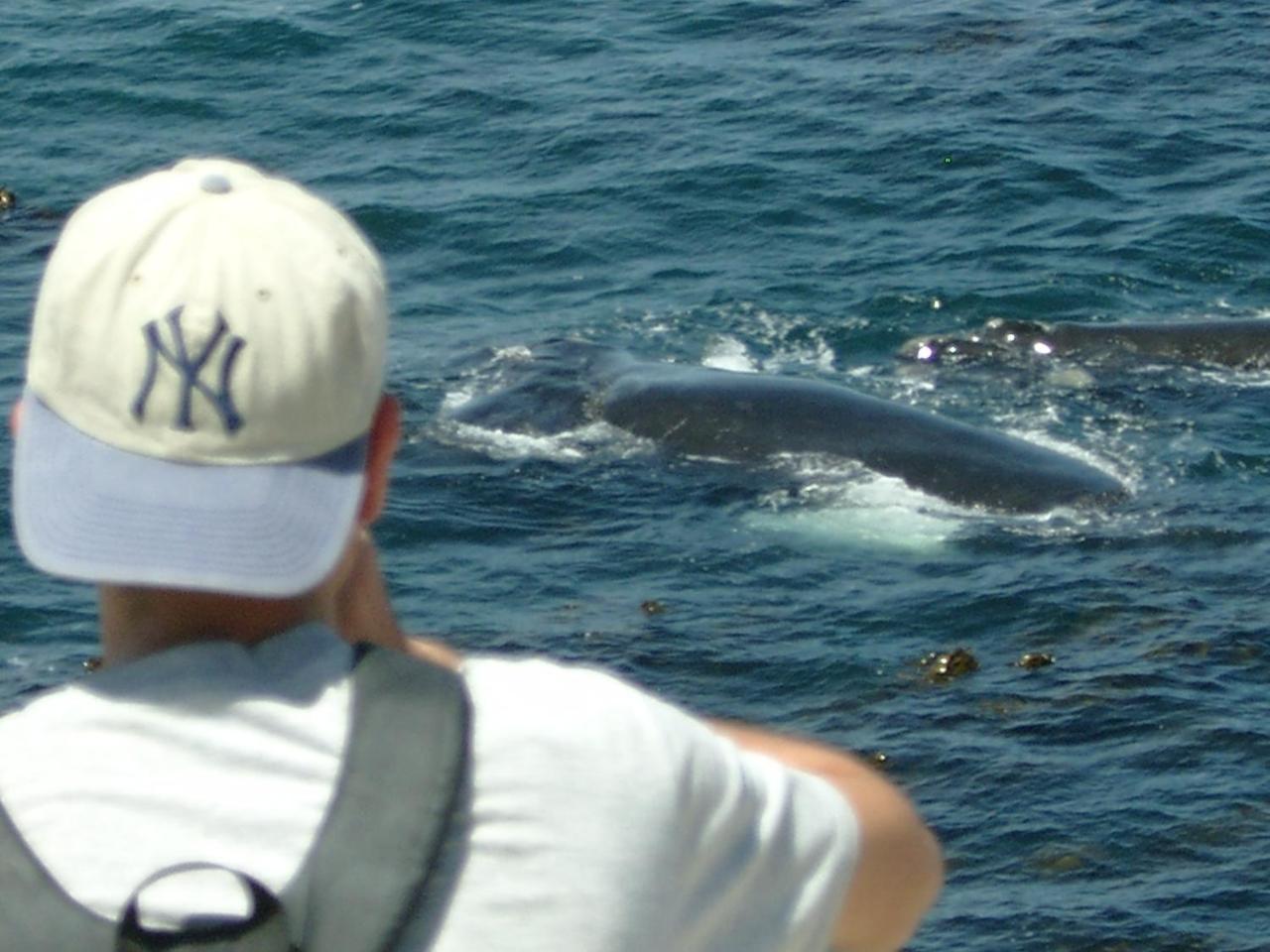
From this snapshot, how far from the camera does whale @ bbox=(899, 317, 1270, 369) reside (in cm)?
1444

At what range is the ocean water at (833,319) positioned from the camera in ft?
30.3

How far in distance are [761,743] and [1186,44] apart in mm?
19083

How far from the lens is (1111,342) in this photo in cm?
1473

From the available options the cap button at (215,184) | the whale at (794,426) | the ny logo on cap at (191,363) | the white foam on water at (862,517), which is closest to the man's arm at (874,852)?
the ny logo on cap at (191,363)

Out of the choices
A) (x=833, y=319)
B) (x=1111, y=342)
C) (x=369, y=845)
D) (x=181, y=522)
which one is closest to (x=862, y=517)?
(x=1111, y=342)

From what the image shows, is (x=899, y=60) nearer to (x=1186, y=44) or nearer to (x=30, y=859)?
(x=1186, y=44)

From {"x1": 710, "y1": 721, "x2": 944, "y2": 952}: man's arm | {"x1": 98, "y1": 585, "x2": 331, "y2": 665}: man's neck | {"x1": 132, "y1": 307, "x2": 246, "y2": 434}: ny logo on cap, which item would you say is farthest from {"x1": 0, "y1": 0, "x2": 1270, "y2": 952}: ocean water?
{"x1": 132, "y1": 307, "x2": 246, "y2": 434}: ny logo on cap

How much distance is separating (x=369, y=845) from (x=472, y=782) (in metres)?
0.12

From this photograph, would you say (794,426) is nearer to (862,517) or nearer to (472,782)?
(862,517)

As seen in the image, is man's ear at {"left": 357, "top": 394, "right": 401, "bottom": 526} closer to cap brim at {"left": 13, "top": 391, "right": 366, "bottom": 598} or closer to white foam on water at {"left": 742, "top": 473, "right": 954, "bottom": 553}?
cap brim at {"left": 13, "top": 391, "right": 366, "bottom": 598}

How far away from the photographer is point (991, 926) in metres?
7.95

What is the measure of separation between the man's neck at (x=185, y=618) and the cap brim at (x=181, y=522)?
1.2 inches

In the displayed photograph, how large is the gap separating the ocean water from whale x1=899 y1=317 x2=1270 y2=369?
20 cm

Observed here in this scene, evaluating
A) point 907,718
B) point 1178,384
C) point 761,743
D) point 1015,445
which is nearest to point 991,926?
point 907,718
